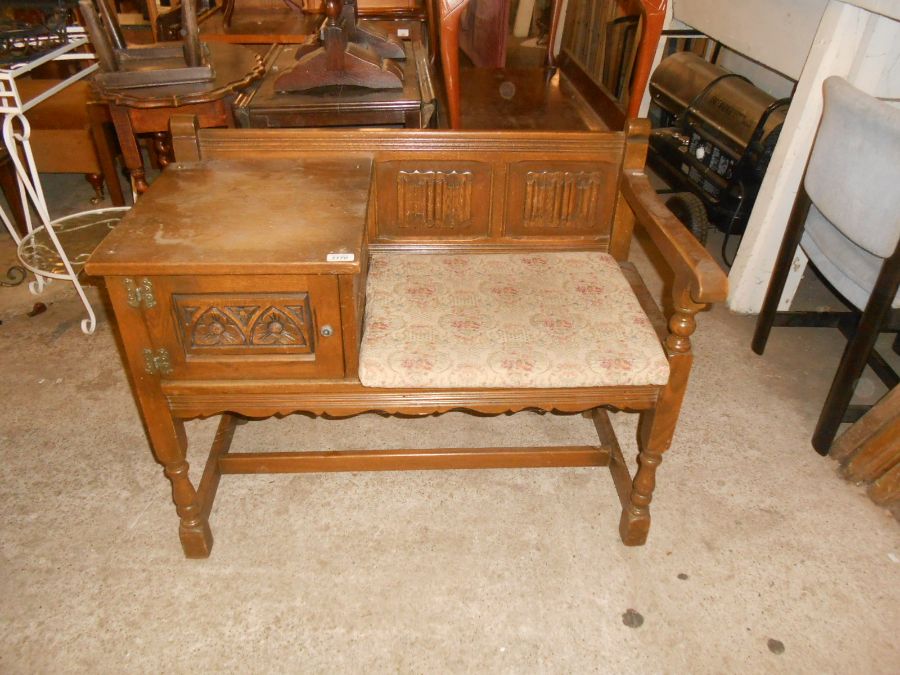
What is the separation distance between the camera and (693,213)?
310cm

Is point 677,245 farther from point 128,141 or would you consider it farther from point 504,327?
point 128,141

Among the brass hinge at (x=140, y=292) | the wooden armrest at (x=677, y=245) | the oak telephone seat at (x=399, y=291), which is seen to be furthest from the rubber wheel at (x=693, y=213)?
the brass hinge at (x=140, y=292)

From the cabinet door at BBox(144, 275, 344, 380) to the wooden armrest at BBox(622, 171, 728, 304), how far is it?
30.9 inches

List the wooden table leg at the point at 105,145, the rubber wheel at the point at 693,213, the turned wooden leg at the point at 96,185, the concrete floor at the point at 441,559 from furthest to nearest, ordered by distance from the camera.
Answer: the turned wooden leg at the point at 96,185 < the wooden table leg at the point at 105,145 < the rubber wheel at the point at 693,213 < the concrete floor at the point at 441,559

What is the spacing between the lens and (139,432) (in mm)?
2307

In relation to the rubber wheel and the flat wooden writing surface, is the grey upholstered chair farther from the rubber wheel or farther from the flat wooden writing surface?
the flat wooden writing surface

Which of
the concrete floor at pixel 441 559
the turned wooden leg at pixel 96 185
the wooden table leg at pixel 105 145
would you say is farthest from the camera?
the turned wooden leg at pixel 96 185

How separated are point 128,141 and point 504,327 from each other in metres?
1.50

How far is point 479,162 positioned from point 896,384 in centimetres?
159

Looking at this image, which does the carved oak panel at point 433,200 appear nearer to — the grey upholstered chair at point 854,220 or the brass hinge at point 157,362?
the brass hinge at point 157,362

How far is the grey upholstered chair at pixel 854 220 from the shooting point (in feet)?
6.34

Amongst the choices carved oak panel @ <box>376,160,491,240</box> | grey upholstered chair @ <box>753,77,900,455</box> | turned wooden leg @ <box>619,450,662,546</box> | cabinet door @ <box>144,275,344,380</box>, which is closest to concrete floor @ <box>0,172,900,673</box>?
turned wooden leg @ <box>619,450,662,546</box>

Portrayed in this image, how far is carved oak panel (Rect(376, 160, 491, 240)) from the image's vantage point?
195 cm

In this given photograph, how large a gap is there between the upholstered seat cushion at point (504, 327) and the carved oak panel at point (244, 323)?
18 centimetres
